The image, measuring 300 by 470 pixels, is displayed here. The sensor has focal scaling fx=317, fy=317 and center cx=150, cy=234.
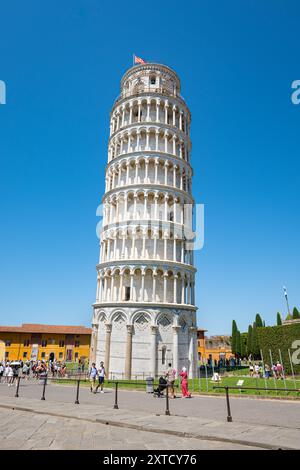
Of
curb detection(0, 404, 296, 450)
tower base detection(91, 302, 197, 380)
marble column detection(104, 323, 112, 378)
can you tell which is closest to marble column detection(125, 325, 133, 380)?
tower base detection(91, 302, 197, 380)

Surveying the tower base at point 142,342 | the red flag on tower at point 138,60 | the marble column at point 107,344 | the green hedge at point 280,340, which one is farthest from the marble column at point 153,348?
the red flag on tower at point 138,60

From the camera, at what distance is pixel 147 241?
119 feet

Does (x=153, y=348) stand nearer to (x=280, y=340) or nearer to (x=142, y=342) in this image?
(x=142, y=342)

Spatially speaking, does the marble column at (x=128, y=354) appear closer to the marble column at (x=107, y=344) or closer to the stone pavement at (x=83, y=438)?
the marble column at (x=107, y=344)

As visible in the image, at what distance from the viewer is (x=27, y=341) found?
68500 mm

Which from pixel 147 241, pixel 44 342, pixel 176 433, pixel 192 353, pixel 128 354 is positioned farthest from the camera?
pixel 44 342

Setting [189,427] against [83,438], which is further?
[189,427]

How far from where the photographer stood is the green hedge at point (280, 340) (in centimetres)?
3191

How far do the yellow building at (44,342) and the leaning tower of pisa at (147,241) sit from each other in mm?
38325

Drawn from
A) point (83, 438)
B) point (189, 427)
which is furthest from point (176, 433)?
point (83, 438)

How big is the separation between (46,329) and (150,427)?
221 feet

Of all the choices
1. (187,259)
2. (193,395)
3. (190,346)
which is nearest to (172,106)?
(187,259)

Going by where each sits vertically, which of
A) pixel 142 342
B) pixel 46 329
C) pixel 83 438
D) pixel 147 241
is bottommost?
pixel 83 438

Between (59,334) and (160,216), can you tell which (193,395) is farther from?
(59,334)
